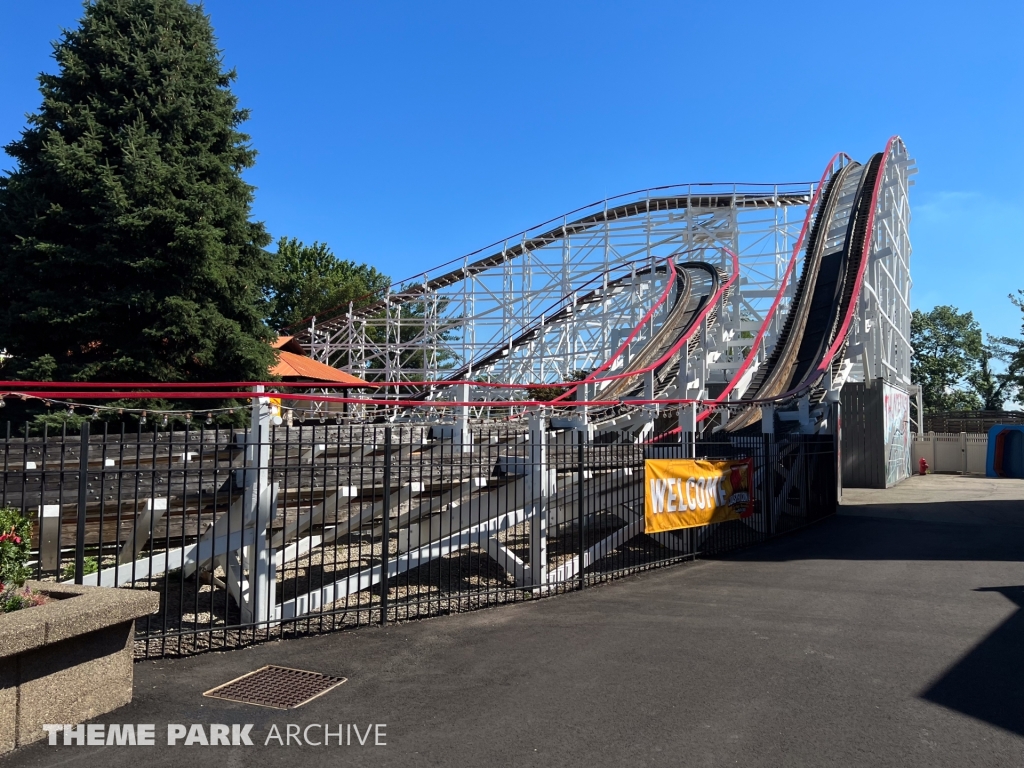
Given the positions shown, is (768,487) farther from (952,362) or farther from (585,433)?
(952,362)

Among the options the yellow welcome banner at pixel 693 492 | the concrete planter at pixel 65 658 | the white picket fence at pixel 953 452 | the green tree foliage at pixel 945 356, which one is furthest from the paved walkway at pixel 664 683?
the green tree foliage at pixel 945 356

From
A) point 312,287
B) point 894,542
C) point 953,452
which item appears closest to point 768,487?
point 894,542

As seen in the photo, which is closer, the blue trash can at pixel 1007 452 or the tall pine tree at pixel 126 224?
the tall pine tree at pixel 126 224

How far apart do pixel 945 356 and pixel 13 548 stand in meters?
56.0

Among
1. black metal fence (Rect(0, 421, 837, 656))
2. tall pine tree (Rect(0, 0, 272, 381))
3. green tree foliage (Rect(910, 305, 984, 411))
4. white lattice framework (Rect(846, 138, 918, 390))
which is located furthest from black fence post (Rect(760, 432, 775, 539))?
green tree foliage (Rect(910, 305, 984, 411))

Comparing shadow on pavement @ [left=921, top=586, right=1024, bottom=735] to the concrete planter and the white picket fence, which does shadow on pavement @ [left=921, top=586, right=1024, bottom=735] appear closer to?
the concrete planter

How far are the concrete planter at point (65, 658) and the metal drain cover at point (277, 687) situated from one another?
580 millimetres

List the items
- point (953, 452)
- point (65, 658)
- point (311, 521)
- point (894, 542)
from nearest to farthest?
point (65, 658)
point (311, 521)
point (894, 542)
point (953, 452)

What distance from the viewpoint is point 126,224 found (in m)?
14.6

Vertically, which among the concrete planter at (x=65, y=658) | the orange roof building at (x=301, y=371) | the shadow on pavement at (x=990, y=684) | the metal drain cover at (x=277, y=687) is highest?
the orange roof building at (x=301, y=371)

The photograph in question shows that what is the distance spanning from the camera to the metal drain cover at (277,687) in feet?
14.5

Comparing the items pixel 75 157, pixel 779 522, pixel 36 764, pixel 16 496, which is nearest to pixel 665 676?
pixel 36 764

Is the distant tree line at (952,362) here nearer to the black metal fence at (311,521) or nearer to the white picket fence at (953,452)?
the white picket fence at (953,452)

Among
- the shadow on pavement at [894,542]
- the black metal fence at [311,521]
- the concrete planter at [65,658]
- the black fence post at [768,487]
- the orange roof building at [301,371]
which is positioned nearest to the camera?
the concrete planter at [65,658]
